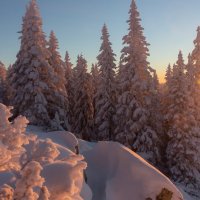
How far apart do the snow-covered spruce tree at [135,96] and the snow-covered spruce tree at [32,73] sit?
7.47 m

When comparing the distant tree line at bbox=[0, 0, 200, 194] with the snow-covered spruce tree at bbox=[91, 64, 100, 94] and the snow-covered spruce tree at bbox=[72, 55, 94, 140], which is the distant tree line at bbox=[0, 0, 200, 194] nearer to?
the snow-covered spruce tree at bbox=[72, 55, 94, 140]

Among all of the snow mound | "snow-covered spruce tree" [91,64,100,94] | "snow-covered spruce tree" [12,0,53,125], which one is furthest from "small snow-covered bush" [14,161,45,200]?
"snow-covered spruce tree" [91,64,100,94]

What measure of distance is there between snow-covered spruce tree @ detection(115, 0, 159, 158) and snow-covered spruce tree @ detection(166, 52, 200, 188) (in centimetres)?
207

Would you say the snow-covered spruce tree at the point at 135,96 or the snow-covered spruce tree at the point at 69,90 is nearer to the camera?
the snow-covered spruce tree at the point at 135,96

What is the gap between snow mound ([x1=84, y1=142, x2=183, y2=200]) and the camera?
43.5ft

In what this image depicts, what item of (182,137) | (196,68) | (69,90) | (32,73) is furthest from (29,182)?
(69,90)

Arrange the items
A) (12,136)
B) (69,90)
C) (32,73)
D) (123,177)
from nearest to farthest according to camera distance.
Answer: (12,136)
(123,177)
(32,73)
(69,90)

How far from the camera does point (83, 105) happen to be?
4531cm

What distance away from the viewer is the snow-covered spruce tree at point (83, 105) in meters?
44.4

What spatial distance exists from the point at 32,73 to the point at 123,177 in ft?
66.7

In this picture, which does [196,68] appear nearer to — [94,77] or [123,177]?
[94,77]

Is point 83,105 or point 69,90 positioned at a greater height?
point 69,90

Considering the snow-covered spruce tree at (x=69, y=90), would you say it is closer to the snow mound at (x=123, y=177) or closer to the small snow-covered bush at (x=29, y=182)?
Answer: the snow mound at (x=123, y=177)

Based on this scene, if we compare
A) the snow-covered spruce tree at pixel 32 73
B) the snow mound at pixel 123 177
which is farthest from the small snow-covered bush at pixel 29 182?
the snow-covered spruce tree at pixel 32 73
